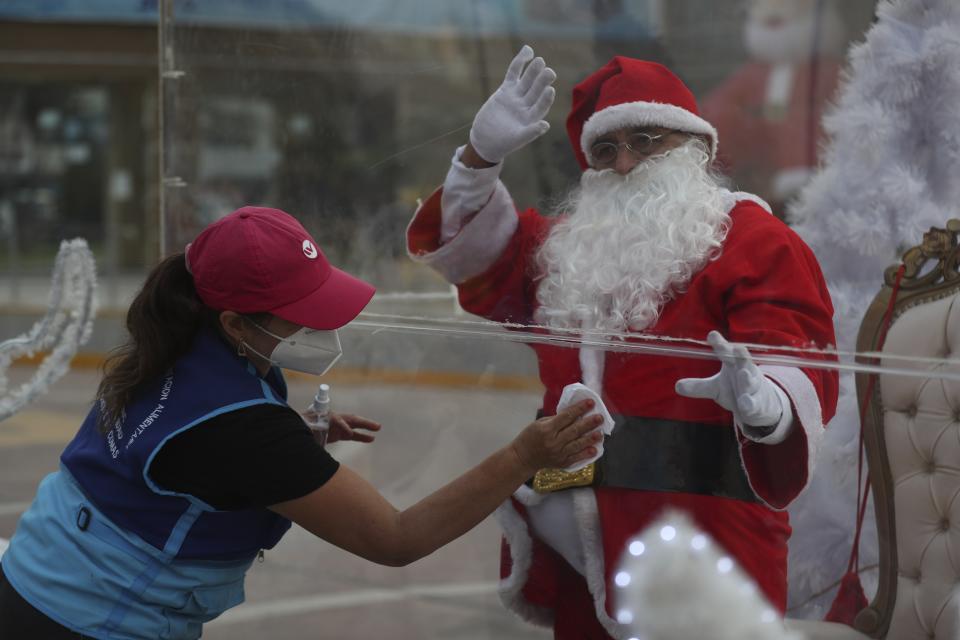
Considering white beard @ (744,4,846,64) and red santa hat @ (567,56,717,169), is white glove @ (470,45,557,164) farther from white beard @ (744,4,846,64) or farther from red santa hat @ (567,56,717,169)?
white beard @ (744,4,846,64)

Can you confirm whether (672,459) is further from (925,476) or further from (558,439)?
(925,476)

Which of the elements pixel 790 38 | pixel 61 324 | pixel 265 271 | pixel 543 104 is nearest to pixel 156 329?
pixel 265 271

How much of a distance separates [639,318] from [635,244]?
13cm

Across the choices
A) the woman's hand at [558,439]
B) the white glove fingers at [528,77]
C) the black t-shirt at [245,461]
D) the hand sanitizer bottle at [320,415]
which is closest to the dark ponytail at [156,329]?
the black t-shirt at [245,461]

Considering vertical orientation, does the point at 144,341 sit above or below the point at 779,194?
below

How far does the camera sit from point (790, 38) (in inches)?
153

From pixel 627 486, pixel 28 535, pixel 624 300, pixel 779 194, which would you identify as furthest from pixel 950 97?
pixel 28 535

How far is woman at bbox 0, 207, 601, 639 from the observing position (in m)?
1.53

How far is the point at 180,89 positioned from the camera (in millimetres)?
3072

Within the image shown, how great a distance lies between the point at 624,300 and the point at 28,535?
1.03 metres

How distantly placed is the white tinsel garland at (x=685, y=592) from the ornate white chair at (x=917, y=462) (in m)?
0.22

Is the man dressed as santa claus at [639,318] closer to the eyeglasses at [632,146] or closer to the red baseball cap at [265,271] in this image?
the eyeglasses at [632,146]

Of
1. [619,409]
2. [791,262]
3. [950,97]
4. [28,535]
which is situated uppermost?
[950,97]

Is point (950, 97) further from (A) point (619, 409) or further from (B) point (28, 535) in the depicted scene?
(B) point (28, 535)
